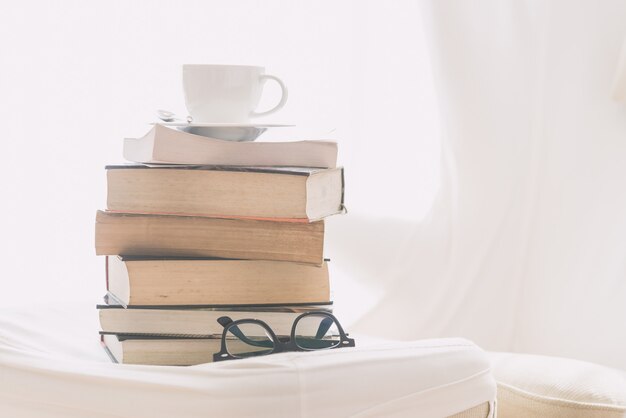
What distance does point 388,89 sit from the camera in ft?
5.42

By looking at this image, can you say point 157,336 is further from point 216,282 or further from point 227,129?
point 227,129

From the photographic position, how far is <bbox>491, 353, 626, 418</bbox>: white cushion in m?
1.09

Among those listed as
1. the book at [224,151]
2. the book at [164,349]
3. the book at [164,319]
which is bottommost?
the book at [164,349]

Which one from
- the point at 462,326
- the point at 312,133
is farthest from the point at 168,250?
the point at 462,326

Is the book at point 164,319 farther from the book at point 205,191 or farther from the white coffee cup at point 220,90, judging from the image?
the white coffee cup at point 220,90

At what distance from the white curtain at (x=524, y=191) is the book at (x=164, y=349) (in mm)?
804

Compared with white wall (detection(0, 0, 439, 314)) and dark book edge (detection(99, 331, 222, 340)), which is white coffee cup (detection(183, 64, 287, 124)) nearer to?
dark book edge (detection(99, 331, 222, 340))

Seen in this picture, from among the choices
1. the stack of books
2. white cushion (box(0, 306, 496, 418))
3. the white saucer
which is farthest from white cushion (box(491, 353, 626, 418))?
the white saucer

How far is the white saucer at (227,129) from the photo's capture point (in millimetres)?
917

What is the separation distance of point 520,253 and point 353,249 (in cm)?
31

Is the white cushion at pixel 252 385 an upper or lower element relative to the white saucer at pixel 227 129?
lower

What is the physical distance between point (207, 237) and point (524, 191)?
873 mm

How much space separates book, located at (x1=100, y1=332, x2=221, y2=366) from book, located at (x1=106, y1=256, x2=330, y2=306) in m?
0.04

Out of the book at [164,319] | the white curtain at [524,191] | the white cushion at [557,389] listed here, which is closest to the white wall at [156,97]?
the white curtain at [524,191]
